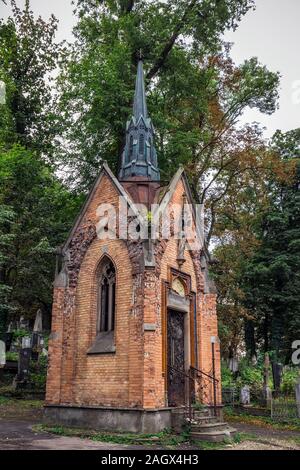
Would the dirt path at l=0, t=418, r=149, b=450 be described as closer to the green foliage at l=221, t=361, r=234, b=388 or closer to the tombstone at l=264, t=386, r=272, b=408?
the tombstone at l=264, t=386, r=272, b=408

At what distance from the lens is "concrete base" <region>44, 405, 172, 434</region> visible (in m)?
11.5

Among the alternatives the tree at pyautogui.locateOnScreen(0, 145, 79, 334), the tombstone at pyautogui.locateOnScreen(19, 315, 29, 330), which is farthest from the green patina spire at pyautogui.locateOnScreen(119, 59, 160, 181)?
the tombstone at pyautogui.locateOnScreen(19, 315, 29, 330)

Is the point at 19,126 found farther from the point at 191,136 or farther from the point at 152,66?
the point at 191,136

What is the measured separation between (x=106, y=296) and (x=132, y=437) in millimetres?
4309

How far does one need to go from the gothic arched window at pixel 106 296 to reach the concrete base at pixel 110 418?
2.31 metres

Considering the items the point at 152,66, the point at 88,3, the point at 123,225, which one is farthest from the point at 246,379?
the point at 88,3

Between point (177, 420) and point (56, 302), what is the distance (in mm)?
5053

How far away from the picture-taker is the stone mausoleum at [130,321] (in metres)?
12.2

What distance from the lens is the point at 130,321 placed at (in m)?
12.7

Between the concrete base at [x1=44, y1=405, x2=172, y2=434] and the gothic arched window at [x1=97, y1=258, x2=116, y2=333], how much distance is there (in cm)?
231

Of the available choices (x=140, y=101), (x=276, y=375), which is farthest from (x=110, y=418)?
(x=140, y=101)

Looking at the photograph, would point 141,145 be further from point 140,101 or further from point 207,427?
point 207,427

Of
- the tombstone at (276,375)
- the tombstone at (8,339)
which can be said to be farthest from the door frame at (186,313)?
the tombstone at (8,339)

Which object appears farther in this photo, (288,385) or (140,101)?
(288,385)
